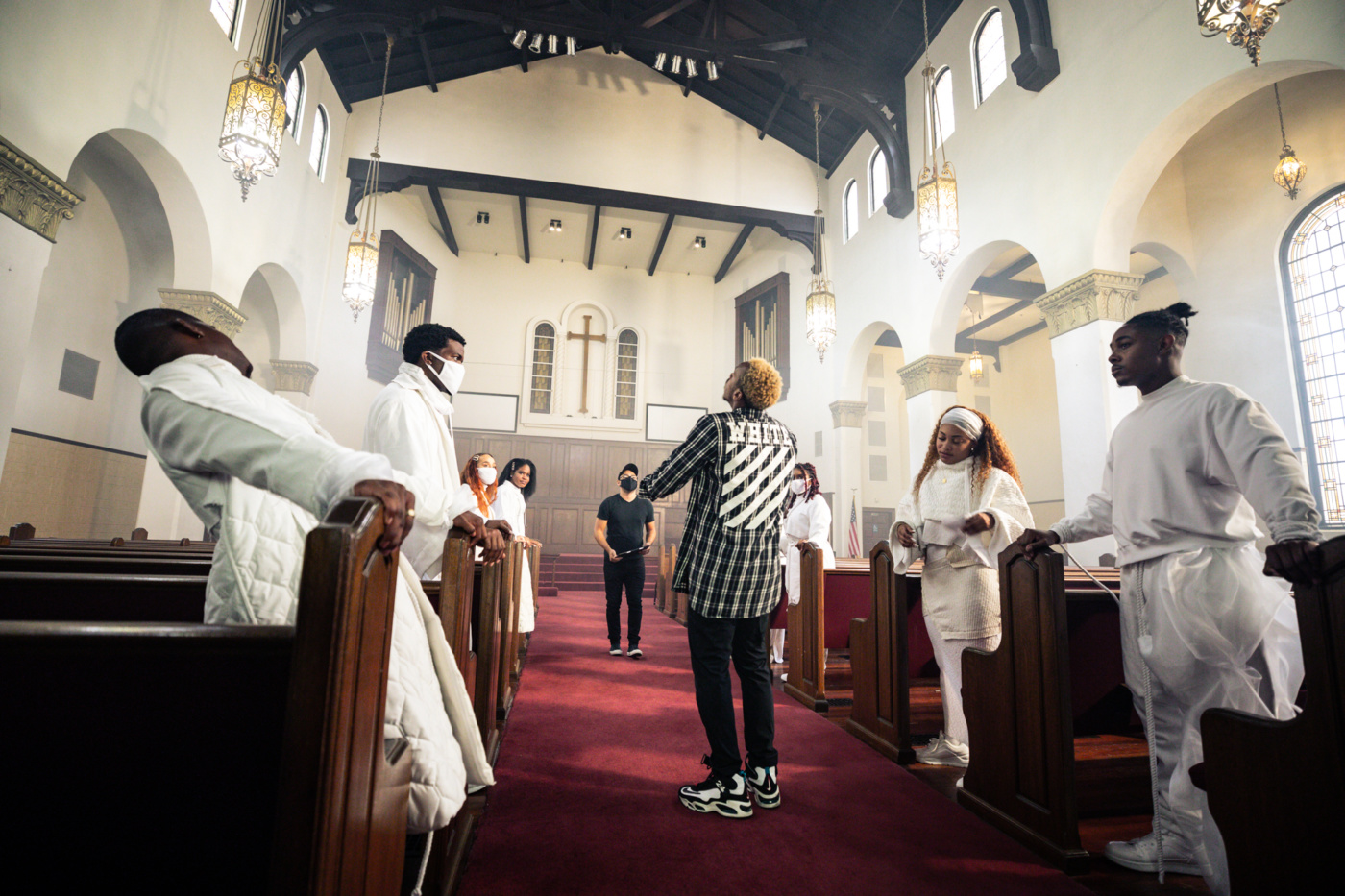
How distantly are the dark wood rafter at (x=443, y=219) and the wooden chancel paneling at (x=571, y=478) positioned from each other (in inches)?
153

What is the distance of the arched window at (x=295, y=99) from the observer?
7641 mm

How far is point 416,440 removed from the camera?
6.62ft

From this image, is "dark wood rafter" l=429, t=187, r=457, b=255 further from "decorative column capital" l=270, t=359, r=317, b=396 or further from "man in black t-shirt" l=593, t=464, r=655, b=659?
"man in black t-shirt" l=593, t=464, r=655, b=659

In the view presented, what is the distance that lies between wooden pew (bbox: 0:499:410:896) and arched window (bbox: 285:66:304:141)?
8.84m

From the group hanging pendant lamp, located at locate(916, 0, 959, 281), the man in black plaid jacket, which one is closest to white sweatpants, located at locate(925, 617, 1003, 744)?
the man in black plaid jacket

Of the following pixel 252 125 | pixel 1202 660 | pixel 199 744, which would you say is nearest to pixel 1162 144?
pixel 1202 660

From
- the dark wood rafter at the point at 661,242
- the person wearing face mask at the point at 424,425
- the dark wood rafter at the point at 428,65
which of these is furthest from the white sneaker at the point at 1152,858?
the dark wood rafter at the point at 661,242

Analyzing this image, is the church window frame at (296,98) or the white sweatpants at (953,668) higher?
the church window frame at (296,98)

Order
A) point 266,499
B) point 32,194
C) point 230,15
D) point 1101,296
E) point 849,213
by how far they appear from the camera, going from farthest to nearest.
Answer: point 849,213 < point 230,15 < point 1101,296 < point 32,194 < point 266,499

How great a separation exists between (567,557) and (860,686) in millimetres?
8598

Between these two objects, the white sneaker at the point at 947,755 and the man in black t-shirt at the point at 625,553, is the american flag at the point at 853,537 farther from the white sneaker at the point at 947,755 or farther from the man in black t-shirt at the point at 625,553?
the white sneaker at the point at 947,755

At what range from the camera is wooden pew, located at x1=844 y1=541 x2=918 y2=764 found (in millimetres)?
2789

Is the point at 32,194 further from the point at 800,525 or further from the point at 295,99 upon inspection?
the point at 800,525

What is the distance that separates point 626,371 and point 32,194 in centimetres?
1021
